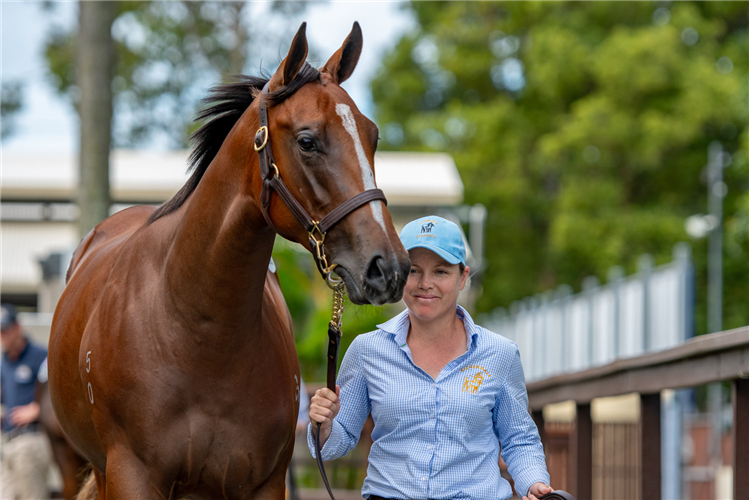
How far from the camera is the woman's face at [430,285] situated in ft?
9.23

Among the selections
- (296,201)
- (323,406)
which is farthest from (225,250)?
(323,406)

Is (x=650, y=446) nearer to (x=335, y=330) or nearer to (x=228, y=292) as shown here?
(x=335, y=330)

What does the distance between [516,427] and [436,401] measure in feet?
0.97

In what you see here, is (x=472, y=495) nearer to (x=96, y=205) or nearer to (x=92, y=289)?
(x=92, y=289)

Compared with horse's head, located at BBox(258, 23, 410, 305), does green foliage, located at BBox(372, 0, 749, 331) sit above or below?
above

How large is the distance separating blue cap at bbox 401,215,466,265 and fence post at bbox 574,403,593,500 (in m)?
2.35

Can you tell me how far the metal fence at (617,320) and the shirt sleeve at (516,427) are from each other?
4.70 m

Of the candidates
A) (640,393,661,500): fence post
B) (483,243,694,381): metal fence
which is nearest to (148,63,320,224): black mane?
(640,393,661,500): fence post

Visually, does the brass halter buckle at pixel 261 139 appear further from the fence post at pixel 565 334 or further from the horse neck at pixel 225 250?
the fence post at pixel 565 334

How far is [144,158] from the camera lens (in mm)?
17078

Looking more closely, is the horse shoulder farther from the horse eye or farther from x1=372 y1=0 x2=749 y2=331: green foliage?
x1=372 y1=0 x2=749 y2=331: green foliage

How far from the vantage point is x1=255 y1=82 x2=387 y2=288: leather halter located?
2.49 metres

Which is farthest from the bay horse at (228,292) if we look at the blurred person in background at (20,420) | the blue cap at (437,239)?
the blurred person in background at (20,420)

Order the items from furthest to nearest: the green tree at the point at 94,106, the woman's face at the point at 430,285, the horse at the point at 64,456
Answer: the green tree at the point at 94,106 → the horse at the point at 64,456 → the woman's face at the point at 430,285
